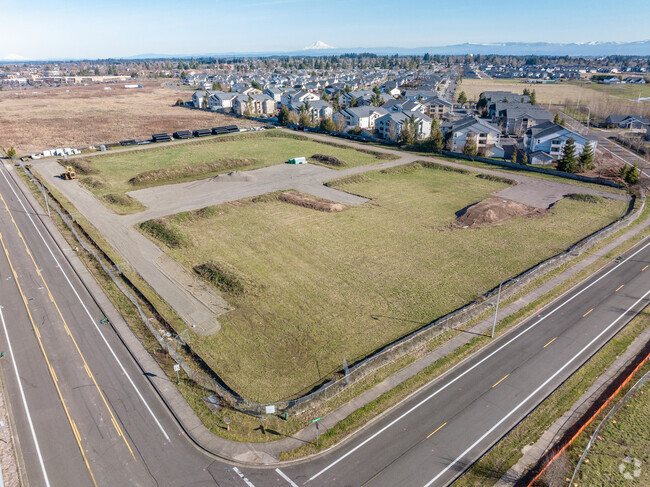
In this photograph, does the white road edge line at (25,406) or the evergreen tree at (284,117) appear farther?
the evergreen tree at (284,117)

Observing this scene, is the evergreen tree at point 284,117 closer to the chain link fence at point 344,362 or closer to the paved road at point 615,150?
the paved road at point 615,150

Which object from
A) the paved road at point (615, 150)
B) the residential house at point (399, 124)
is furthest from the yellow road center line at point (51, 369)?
the paved road at point (615, 150)

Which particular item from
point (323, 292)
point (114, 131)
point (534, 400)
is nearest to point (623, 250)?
point (534, 400)

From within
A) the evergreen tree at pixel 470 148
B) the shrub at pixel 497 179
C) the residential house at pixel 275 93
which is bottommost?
the shrub at pixel 497 179

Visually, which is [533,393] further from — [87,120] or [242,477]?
[87,120]

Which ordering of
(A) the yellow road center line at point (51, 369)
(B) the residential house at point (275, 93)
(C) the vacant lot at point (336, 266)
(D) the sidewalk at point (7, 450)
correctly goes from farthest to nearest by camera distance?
(B) the residential house at point (275, 93) → (C) the vacant lot at point (336, 266) → (A) the yellow road center line at point (51, 369) → (D) the sidewalk at point (7, 450)

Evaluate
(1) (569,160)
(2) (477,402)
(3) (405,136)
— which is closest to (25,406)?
(2) (477,402)

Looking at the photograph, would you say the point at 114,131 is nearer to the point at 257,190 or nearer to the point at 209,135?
the point at 209,135
